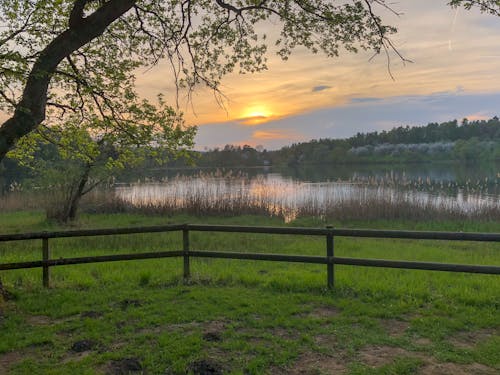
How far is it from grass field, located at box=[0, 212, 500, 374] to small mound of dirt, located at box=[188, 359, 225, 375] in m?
0.02

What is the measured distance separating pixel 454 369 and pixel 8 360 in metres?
4.80

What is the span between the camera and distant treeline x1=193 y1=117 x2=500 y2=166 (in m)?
78.2

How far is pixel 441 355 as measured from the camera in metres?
4.53

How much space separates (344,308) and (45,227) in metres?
17.4

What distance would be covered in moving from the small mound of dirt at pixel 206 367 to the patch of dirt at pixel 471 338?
2.78m

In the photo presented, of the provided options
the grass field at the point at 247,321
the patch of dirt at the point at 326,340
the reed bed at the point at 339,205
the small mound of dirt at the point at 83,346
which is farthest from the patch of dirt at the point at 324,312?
the reed bed at the point at 339,205

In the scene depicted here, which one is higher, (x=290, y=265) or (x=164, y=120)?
(x=164, y=120)

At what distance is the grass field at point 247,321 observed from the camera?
14.5ft

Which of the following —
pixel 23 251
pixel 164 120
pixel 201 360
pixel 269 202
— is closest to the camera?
pixel 201 360

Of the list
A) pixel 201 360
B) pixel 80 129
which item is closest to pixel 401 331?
pixel 201 360

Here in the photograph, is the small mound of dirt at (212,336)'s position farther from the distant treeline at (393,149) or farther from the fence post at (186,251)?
the distant treeline at (393,149)

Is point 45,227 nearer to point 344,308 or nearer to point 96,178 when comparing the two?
point 96,178

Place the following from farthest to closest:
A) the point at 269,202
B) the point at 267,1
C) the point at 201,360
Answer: the point at 269,202 < the point at 267,1 < the point at 201,360

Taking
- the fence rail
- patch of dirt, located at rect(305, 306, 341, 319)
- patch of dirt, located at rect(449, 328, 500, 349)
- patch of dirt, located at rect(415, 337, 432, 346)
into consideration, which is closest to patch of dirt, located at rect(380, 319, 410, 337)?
patch of dirt, located at rect(415, 337, 432, 346)
